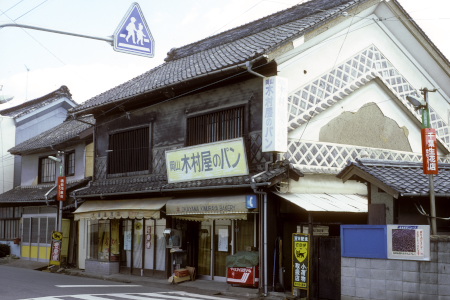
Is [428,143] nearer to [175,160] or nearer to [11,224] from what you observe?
[175,160]

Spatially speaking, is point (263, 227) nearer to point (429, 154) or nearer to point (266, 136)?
point (266, 136)

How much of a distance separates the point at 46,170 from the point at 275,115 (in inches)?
803

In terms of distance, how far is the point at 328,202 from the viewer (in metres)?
17.5

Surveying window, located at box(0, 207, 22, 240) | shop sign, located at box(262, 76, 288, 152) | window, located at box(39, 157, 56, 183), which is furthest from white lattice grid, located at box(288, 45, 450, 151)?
window, located at box(0, 207, 22, 240)

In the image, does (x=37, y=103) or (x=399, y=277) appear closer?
(x=399, y=277)

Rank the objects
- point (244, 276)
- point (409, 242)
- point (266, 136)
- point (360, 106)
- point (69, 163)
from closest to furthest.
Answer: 1. point (409, 242)
2. point (266, 136)
3. point (244, 276)
4. point (360, 106)
5. point (69, 163)

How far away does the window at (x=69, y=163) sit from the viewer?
3046cm

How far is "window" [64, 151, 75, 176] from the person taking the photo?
99.9 feet

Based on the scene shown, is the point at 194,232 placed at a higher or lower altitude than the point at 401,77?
lower

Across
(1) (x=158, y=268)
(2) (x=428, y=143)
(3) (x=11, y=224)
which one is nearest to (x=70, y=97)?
(3) (x=11, y=224)

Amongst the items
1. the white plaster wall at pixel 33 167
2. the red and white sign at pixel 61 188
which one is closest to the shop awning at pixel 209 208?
the red and white sign at pixel 61 188

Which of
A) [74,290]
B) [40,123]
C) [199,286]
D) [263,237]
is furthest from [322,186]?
[40,123]

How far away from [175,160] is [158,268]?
459cm

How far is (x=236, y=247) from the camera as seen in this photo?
19484mm
